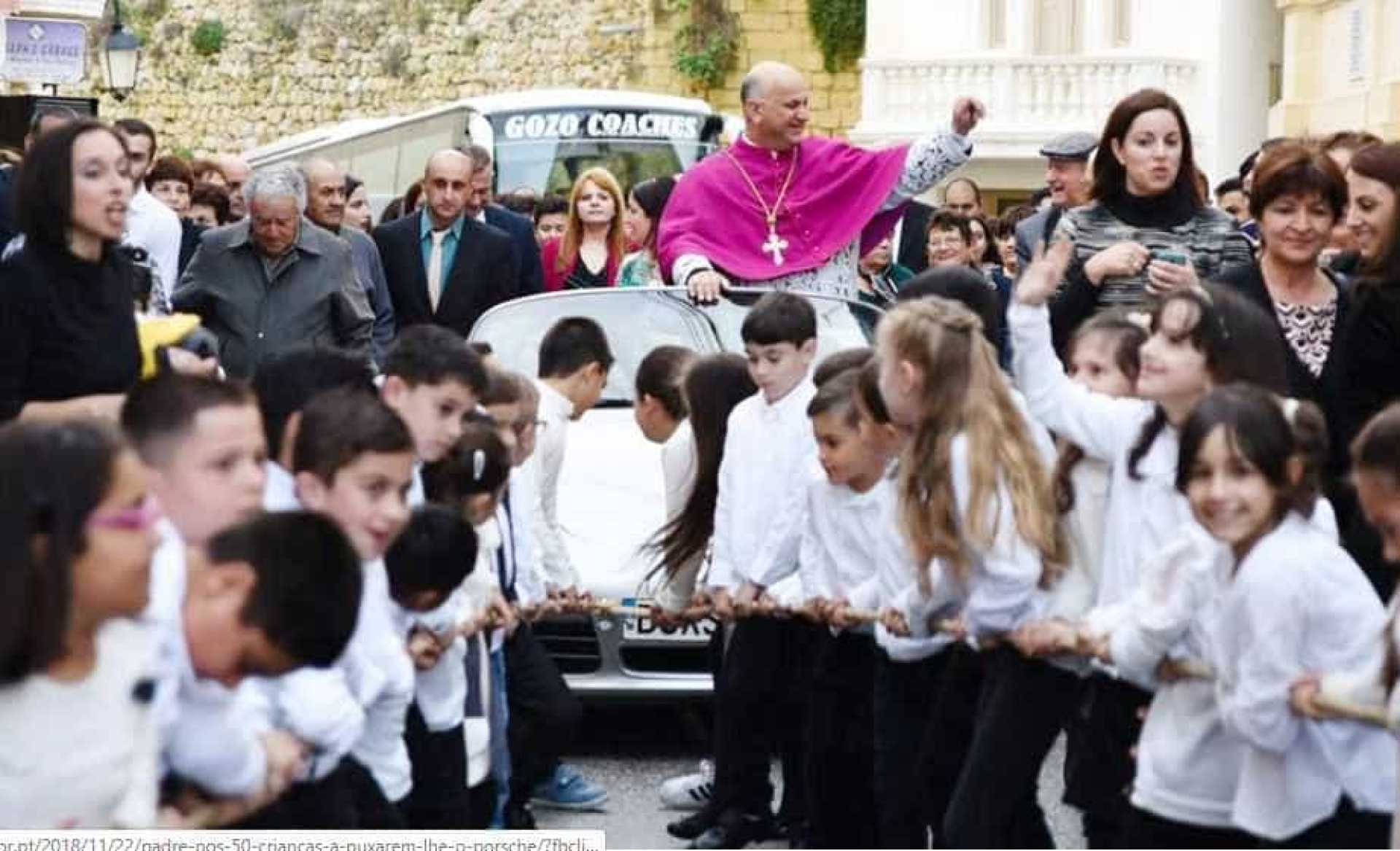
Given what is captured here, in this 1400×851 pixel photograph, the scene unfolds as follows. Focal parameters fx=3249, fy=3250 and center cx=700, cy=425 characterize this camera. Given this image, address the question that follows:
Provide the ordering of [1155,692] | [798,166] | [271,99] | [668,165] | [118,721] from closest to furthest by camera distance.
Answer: [118,721] < [1155,692] < [798,166] < [668,165] < [271,99]

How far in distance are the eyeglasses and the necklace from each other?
7.03 m

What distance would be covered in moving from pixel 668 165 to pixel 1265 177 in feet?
64.6

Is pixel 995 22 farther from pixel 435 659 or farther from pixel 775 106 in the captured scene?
pixel 435 659

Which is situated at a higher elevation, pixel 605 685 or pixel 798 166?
pixel 798 166

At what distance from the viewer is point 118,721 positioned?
5.10 meters

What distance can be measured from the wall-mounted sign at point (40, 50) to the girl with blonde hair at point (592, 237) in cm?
A: 575

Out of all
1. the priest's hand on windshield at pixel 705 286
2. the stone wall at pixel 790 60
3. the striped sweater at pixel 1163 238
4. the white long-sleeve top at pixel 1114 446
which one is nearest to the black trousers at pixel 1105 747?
the white long-sleeve top at pixel 1114 446

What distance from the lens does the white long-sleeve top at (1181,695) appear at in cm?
666

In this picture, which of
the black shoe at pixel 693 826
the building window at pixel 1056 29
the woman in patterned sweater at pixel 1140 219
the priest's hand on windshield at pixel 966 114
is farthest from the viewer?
the building window at pixel 1056 29

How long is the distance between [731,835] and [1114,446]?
85.2 inches

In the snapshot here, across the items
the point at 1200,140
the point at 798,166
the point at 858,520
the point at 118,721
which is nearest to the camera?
the point at 118,721

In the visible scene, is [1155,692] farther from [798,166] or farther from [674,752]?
[798,166]

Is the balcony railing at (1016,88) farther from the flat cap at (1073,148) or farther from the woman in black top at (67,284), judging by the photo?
the woman in black top at (67,284)

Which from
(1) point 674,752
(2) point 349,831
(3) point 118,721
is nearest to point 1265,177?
(1) point 674,752
